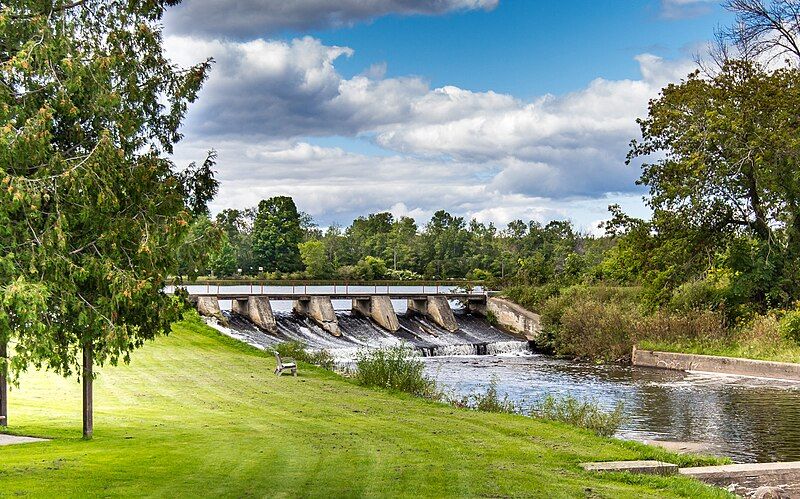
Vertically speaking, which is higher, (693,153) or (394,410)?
(693,153)

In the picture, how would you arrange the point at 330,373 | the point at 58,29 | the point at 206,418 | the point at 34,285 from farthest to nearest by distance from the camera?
1. the point at 330,373
2. the point at 206,418
3. the point at 58,29
4. the point at 34,285

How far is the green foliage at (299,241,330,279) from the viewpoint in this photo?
85.9 metres

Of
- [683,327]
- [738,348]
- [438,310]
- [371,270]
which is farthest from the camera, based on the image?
[371,270]

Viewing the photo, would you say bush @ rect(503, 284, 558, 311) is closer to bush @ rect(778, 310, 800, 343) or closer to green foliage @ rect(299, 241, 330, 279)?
bush @ rect(778, 310, 800, 343)

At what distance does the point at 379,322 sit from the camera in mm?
44906

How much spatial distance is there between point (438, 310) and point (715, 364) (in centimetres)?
1850

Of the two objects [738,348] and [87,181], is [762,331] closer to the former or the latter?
[738,348]

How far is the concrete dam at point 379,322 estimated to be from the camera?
40.4 meters

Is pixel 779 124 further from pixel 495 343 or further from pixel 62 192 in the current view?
pixel 62 192

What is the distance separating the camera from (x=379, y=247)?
10875 cm

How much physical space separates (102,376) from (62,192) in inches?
513

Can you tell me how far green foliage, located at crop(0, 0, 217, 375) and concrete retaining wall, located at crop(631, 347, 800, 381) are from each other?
855 inches

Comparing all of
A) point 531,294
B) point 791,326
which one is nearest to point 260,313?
point 531,294

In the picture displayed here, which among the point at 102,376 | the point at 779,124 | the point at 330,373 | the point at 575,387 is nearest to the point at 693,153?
the point at 779,124
